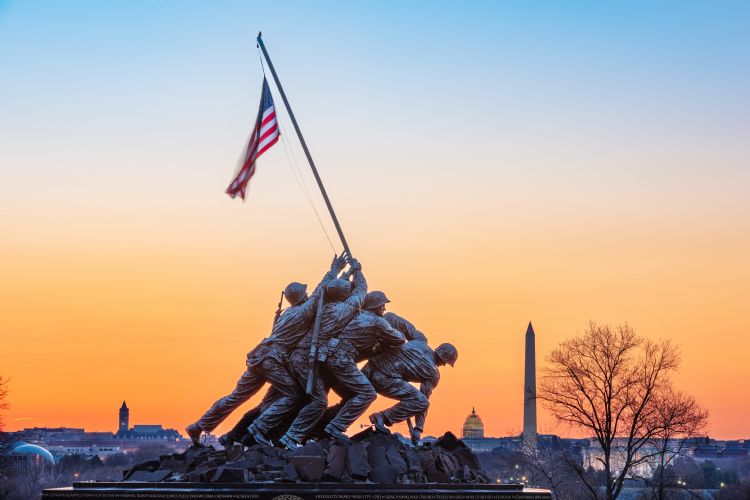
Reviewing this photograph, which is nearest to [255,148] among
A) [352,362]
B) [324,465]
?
[352,362]

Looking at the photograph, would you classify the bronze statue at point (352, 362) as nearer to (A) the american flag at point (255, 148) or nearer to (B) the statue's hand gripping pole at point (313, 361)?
(B) the statue's hand gripping pole at point (313, 361)

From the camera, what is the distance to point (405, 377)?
97.2 feet

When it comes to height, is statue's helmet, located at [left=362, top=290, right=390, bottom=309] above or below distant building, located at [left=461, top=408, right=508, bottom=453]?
below

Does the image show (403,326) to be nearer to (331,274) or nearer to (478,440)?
(331,274)

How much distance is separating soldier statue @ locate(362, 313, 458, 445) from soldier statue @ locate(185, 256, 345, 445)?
1.51 meters

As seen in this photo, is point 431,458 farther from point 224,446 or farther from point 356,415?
point 224,446

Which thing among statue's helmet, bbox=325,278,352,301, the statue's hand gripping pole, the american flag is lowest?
the statue's hand gripping pole

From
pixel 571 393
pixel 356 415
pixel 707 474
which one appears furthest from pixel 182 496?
pixel 707 474

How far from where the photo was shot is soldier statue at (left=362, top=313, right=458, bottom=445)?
95.7ft

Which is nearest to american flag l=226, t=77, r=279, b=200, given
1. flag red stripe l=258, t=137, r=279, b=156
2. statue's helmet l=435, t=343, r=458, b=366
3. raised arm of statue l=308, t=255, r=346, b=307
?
flag red stripe l=258, t=137, r=279, b=156

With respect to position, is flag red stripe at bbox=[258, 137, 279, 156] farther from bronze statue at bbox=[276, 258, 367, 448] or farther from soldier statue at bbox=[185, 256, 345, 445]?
bronze statue at bbox=[276, 258, 367, 448]

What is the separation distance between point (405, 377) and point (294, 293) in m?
2.62

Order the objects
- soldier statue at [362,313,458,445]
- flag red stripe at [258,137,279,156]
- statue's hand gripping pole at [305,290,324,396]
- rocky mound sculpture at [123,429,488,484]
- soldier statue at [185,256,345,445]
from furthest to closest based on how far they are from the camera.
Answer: flag red stripe at [258,137,279,156]
soldier statue at [362,313,458,445]
soldier statue at [185,256,345,445]
statue's hand gripping pole at [305,290,324,396]
rocky mound sculpture at [123,429,488,484]

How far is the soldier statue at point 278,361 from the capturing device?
28.8 m
